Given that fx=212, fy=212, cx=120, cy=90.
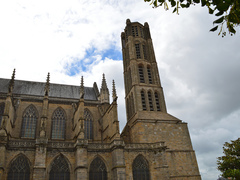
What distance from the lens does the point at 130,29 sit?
34.1 meters

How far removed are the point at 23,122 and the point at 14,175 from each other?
7444 millimetres

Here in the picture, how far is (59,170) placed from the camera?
18.5 meters

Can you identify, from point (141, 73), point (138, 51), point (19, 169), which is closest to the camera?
point (19, 169)

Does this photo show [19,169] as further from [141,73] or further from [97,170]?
[141,73]

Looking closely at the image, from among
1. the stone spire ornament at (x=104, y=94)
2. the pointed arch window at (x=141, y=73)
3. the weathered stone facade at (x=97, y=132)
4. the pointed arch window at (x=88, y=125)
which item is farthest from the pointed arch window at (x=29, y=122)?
the pointed arch window at (x=141, y=73)

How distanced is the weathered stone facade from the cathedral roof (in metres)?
0.12

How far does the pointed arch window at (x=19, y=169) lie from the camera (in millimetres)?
17361

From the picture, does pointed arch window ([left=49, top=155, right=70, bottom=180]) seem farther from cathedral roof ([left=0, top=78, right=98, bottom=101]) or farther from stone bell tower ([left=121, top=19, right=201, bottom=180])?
cathedral roof ([left=0, top=78, right=98, bottom=101])

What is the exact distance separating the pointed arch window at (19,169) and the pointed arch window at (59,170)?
78.2 inches

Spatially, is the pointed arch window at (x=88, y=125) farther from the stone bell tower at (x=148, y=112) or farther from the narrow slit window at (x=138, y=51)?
the narrow slit window at (x=138, y=51)

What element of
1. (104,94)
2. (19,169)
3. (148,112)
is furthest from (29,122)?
(148,112)

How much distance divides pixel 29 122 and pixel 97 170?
32.9ft

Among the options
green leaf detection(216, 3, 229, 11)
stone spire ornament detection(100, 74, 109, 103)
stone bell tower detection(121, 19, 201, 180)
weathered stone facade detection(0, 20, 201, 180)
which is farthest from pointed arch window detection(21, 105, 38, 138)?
green leaf detection(216, 3, 229, 11)

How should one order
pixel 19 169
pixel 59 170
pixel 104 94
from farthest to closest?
pixel 104 94 < pixel 59 170 < pixel 19 169
